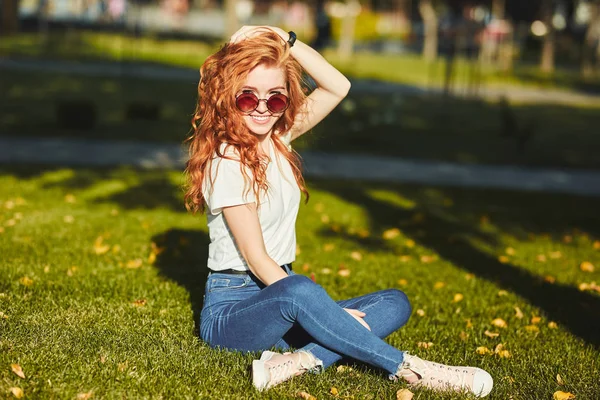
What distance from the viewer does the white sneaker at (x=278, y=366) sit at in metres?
3.43

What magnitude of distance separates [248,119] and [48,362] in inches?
51.4

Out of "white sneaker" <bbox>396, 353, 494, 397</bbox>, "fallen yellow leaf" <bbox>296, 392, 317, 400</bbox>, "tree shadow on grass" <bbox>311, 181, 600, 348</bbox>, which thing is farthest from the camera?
"tree shadow on grass" <bbox>311, 181, 600, 348</bbox>

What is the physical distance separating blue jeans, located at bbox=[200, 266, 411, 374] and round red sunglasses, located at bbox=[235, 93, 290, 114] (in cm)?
72

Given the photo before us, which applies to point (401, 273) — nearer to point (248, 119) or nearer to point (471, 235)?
point (471, 235)

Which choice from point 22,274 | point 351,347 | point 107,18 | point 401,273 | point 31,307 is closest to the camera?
point 351,347

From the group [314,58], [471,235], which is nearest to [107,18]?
[471,235]

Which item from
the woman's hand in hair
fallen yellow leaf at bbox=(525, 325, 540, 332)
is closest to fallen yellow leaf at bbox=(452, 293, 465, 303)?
fallen yellow leaf at bbox=(525, 325, 540, 332)

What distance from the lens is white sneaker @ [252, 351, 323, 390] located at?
343 cm

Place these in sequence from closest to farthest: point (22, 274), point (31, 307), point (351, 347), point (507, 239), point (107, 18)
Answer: point (351, 347), point (31, 307), point (22, 274), point (507, 239), point (107, 18)

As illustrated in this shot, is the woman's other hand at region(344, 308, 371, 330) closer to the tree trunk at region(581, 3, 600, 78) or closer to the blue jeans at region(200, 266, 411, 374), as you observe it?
the blue jeans at region(200, 266, 411, 374)

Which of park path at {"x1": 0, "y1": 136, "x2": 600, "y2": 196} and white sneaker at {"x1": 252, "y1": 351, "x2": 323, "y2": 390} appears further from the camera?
park path at {"x1": 0, "y1": 136, "x2": 600, "y2": 196}

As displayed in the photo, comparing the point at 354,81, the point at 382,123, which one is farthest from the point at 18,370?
the point at 354,81

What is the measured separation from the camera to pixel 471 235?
740 cm

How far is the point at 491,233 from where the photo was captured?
7504 millimetres
